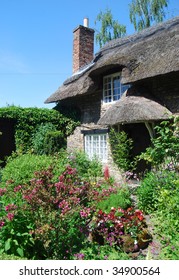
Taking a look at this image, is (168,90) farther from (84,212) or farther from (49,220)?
(49,220)

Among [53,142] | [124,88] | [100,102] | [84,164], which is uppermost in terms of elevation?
[124,88]

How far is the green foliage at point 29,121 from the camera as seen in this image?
514 inches

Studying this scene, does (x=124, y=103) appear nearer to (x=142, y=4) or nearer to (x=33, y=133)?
(x=33, y=133)

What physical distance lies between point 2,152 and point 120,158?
6305 mm

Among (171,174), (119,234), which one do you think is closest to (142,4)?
(171,174)

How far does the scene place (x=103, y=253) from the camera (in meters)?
3.93

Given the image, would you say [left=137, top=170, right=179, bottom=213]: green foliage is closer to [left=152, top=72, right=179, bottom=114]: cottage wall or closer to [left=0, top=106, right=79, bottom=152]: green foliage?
[left=152, top=72, right=179, bottom=114]: cottage wall

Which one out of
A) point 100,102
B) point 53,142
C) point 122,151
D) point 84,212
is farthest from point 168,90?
point 84,212

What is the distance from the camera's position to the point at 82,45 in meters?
14.6

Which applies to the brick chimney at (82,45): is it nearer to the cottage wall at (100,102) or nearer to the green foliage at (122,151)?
the cottage wall at (100,102)

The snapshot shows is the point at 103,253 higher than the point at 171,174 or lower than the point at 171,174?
lower

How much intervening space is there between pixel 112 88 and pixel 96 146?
2606mm

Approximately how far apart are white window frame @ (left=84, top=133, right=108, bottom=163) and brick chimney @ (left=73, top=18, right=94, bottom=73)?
435cm

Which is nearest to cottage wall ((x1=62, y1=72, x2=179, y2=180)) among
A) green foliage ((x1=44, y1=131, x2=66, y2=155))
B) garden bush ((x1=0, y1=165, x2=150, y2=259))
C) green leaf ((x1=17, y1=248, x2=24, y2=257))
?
green foliage ((x1=44, y1=131, x2=66, y2=155))
